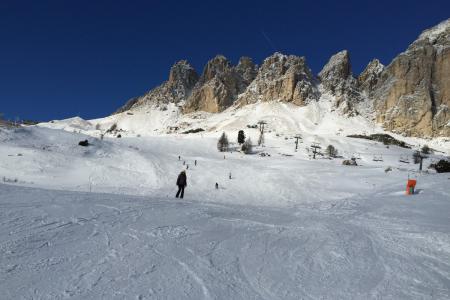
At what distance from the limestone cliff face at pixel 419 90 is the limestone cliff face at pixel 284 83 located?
102ft

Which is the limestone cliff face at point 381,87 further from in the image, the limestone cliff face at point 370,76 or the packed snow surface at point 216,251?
the packed snow surface at point 216,251

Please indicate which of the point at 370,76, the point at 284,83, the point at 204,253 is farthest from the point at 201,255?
the point at 370,76

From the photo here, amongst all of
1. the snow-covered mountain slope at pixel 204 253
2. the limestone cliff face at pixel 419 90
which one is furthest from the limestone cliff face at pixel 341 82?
the snow-covered mountain slope at pixel 204 253

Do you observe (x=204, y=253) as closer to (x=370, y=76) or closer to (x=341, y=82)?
(x=341, y=82)

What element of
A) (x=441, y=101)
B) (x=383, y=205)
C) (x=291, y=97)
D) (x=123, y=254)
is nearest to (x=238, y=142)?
(x=383, y=205)

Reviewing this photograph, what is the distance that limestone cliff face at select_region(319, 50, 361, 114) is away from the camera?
6127 inches

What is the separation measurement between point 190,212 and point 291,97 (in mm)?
157120

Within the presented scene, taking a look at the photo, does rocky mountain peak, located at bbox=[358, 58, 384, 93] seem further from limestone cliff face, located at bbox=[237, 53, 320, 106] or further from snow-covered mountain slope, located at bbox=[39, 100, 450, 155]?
limestone cliff face, located at bbox=[237, 53, 320, 106]

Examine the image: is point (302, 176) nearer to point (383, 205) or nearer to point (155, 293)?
point (383, 205)

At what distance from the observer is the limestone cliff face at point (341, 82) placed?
155625mm

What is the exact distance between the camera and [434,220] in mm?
11477

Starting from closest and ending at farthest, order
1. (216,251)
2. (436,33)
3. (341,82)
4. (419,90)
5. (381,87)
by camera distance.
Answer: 1. (216,251)
2. (419,90)
3. (381,87)
4. (436,33)
5. (341,82)

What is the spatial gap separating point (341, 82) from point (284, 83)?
27550mm

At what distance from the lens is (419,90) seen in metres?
147
